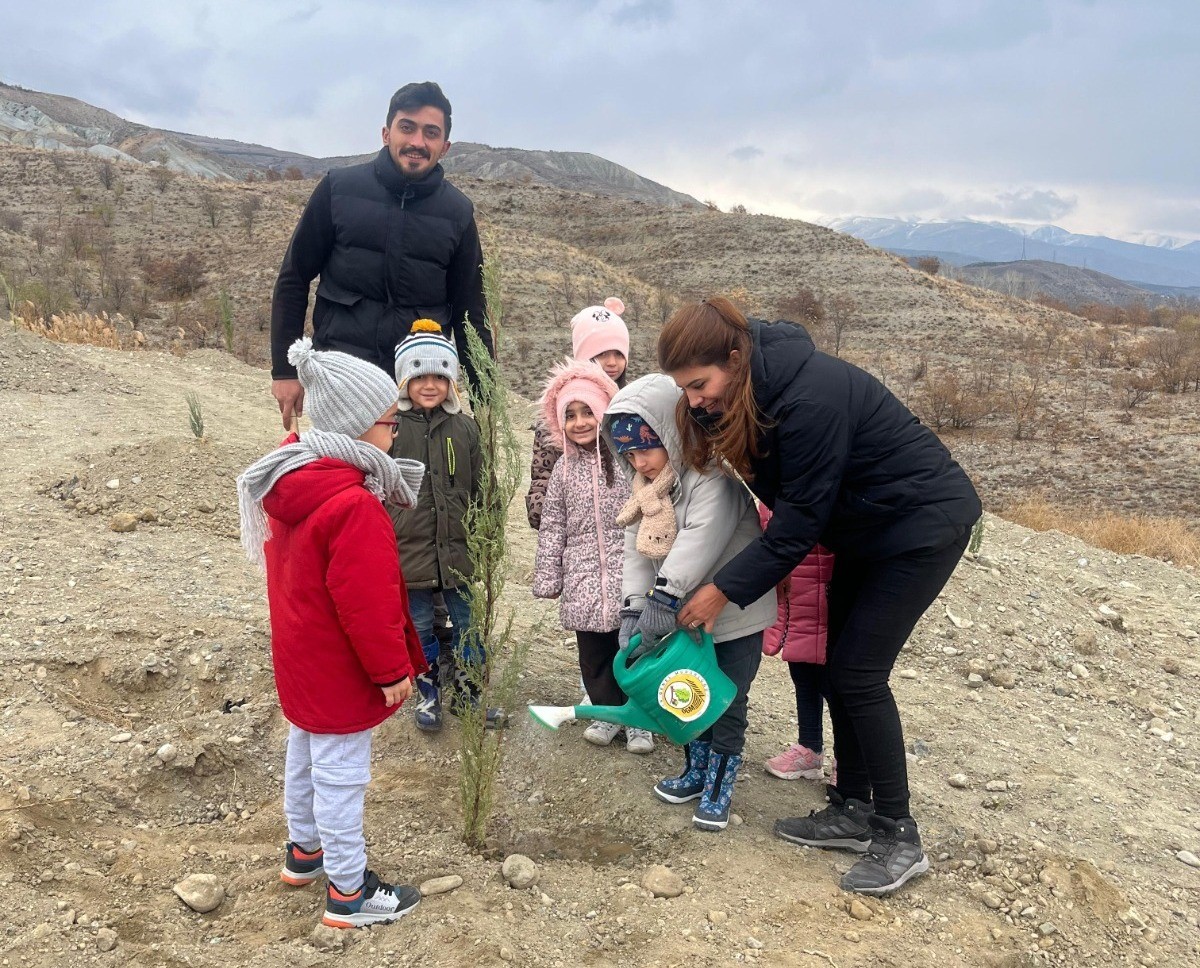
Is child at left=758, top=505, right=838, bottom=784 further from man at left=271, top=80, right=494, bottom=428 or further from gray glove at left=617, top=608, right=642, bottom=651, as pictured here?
man at left=271, top=80, right=494, bottom=428

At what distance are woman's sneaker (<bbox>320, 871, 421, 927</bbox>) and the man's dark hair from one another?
2524 millimetres

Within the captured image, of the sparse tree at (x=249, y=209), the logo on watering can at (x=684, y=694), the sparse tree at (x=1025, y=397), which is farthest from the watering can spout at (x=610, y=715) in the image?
the sparse tree at (x=249, y=209)

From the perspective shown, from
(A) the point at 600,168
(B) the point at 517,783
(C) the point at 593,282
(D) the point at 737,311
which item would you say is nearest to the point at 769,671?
(B) the point at 517,783

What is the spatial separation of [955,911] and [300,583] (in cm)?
205

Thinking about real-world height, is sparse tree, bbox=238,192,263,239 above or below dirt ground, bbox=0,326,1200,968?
above

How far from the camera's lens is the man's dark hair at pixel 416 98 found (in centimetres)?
303

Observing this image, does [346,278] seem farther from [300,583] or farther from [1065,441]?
[1065,441]

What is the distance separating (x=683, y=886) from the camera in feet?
8.13

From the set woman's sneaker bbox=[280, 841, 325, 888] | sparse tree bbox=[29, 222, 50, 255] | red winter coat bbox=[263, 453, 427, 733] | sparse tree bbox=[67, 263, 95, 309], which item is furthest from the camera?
sparse tree bbox=[29, 222, 50, 255]

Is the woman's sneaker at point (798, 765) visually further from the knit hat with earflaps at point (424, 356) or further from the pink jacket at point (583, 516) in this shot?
the knit hat with earflaps at point (424, 356)

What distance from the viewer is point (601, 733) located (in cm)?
324

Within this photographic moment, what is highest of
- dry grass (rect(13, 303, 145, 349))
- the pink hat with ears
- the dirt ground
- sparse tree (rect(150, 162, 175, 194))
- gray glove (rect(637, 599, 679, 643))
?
sparse tree (rect(150, 162, 175, 194))

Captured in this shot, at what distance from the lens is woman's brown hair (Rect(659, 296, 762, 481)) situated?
223cm

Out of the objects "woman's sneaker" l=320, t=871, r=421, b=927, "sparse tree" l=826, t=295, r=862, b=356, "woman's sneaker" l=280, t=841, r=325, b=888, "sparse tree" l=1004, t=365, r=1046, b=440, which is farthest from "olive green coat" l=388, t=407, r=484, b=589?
"sparse tree" l=826, t=295, r=862, b=356
